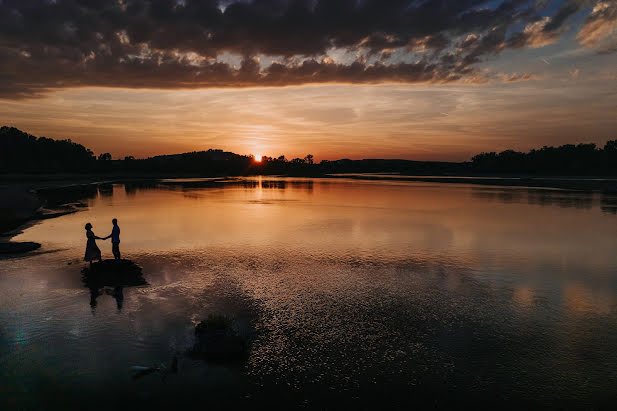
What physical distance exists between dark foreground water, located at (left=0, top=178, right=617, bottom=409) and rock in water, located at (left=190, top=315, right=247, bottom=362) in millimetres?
420

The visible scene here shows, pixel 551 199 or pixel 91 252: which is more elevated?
pixel 91 252

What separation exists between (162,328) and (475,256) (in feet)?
72.5

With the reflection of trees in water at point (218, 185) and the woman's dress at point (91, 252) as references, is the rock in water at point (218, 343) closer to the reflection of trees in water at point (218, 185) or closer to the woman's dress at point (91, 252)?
the woman's dress at point (91, 252)

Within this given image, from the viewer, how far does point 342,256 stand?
27156 millimetres

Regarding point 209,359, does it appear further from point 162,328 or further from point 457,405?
point 457,405

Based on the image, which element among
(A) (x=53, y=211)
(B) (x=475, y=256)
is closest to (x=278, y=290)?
(B) (x=475, y=256)

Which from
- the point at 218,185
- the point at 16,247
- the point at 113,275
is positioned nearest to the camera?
the point at 113,275

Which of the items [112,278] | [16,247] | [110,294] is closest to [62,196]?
[16,247]

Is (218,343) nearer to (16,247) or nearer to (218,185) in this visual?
(16,247)


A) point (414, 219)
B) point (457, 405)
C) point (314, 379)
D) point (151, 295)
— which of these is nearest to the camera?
point (457, 405)

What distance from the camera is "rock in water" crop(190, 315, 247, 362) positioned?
12.6 m

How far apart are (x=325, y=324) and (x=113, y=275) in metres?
12.8

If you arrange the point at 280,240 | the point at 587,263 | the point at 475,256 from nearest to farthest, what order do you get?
the point at 587,263 → the point at 475,256 → the point at 280,240

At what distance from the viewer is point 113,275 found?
20828 millimetres
